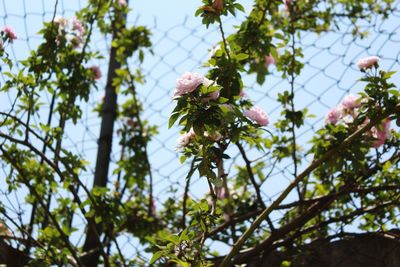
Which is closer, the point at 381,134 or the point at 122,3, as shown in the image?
the point at 381,134

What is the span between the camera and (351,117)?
143cm

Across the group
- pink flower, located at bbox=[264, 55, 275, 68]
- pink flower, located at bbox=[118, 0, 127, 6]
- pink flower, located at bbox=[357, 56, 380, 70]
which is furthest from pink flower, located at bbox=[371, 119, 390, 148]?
pink flower, located at bbox=[118, 0, 127, 6]

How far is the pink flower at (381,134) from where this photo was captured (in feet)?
4.42

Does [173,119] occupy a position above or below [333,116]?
below

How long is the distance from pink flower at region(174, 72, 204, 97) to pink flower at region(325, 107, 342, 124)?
1.93 feet

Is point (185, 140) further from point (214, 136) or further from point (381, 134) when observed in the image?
point (381, 134)

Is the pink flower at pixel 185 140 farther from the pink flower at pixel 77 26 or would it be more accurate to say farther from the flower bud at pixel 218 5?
the pink flower at pixel 77 26

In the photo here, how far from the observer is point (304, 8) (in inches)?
83.3

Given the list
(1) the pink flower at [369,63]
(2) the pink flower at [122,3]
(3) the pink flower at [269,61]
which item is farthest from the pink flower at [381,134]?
(2) the pink flower at [122,3]

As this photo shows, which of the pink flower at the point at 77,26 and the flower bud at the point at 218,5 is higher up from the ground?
the pink flower at the point at 77,26

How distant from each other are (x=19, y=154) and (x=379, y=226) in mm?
1031

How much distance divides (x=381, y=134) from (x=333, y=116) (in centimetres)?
14

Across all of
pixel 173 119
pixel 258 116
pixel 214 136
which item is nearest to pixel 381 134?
pixel 258 116

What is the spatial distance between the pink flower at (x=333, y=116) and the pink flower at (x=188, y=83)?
59cm
